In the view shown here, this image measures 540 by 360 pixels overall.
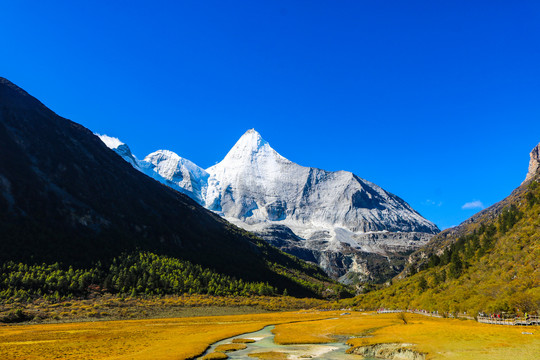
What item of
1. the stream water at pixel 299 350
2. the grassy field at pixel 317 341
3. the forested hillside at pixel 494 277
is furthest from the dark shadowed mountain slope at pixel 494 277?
the stream water at pixel 299 350

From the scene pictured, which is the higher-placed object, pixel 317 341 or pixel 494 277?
pixel 494 277

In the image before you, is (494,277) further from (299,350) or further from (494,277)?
(299,350)

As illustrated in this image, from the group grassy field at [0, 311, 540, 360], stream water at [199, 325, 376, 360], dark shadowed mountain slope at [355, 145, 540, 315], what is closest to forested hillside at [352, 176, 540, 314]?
dark shadowed mountain slope at [355, 145, 540, 315]

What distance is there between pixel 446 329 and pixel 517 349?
667 inches

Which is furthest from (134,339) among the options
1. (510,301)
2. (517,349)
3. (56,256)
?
(56,256)

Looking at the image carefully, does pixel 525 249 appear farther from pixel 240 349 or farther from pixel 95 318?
pixel 95 318

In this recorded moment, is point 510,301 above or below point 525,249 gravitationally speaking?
below

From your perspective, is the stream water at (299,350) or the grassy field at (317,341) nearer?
the grassy field at (317,341)

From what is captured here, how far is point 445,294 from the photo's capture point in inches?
3792

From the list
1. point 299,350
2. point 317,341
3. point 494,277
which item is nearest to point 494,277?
point 494,277

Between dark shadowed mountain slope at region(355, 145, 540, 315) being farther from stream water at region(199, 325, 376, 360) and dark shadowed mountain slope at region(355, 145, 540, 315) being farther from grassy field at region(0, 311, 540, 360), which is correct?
stream water at region(199, 325, 376, 360)

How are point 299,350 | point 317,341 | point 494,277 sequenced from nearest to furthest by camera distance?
point 299,350 < point 317,341 < point 494,277

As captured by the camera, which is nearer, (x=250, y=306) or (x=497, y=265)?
(x=497, y=265)

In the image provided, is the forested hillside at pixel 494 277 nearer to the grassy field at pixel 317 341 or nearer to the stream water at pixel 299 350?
the grassy field at pixel 317 341
